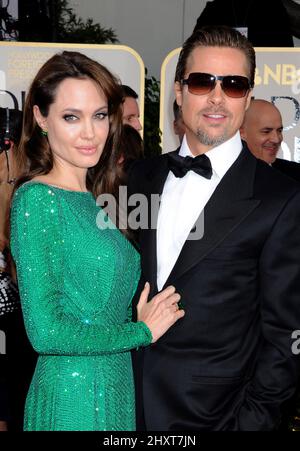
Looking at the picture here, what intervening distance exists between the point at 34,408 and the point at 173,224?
30.0 inches

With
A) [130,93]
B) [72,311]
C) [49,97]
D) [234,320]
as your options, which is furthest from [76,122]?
[130,93]

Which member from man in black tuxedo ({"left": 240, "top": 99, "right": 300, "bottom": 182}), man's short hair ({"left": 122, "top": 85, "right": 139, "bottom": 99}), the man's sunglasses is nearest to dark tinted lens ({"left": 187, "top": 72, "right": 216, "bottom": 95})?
the man's sunglasses

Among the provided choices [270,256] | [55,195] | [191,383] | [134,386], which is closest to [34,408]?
[134,386]

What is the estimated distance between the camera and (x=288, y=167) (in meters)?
4.67

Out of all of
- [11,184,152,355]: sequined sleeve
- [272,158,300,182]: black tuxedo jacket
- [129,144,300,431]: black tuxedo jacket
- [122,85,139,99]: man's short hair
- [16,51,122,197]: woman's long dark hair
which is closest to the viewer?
[11,184,152,355]: sequined sleeve

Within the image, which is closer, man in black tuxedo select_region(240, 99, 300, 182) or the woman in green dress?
the woman in green dress

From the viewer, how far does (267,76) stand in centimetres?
457

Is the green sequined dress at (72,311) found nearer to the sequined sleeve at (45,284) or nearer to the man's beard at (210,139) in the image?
the sequined sleeve at (45,284)

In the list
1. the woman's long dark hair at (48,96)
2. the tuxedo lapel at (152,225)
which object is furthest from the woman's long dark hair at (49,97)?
the tuxedo lapel at (152,225)

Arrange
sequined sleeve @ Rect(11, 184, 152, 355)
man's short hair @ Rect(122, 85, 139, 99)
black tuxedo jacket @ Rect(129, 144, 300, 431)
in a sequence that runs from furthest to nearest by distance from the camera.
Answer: man's short hair @ Rect(122, 85, 139, 99), black tuxedo jacket @ Rect(129, 144, 300, 431), sequined sleeve @ Rect(11, 184, 152, 355)

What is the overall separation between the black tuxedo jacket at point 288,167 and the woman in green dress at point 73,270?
2324mm

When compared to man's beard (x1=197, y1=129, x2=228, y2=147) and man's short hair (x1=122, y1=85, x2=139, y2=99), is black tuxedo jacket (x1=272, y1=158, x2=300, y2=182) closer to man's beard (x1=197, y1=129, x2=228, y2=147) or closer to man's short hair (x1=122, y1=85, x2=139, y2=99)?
man's short hair (x1=122, y1=85, x2=139, y2=99)

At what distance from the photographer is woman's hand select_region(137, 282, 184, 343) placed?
7.60ft

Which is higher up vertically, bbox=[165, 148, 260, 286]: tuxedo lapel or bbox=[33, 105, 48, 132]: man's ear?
bbox=[33, 105, 48, 132]: man's ear
